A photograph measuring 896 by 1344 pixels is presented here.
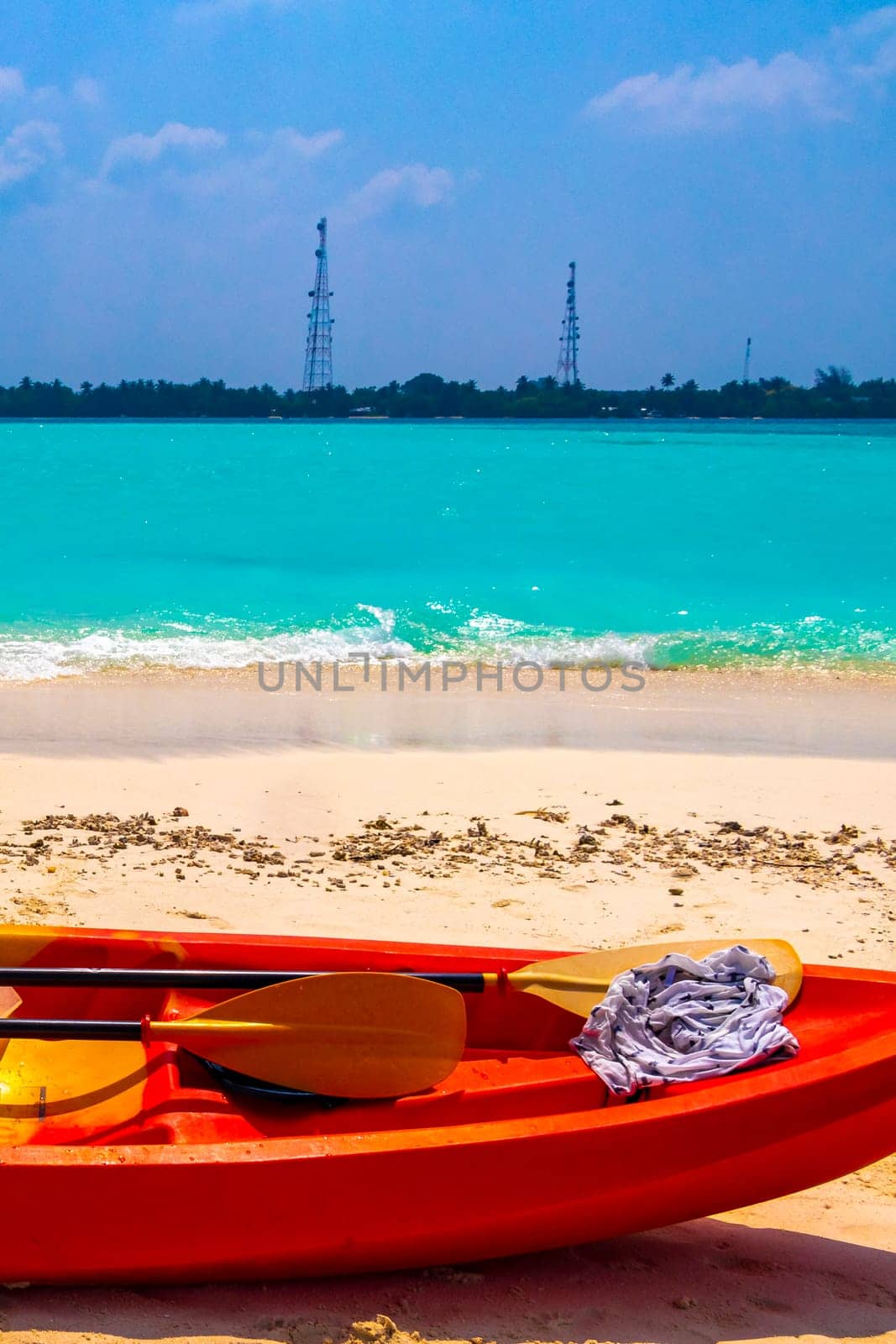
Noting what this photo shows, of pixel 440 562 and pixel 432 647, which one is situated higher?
pixel 440 562

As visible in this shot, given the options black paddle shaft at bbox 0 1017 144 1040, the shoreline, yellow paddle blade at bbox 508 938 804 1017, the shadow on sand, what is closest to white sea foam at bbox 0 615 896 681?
the shoreline

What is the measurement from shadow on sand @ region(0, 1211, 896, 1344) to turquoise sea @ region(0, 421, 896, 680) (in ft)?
27.8

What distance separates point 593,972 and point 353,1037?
0.75 m

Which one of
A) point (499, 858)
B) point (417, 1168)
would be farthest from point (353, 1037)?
point (499, 858)

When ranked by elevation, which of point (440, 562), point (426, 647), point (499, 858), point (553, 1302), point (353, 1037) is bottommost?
point (553, 1302)

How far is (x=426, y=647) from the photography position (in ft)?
43.9

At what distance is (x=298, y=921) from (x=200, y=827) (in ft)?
4.21

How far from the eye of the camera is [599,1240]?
329cm

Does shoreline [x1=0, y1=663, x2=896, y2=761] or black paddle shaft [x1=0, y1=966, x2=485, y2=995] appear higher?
black paddle shaft [x1=0, y1=966, x2=485, y2=995]

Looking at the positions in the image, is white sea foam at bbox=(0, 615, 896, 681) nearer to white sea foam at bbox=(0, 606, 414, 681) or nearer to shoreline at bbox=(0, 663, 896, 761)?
white sea foam at bbox=(0, 606, 414, 681)

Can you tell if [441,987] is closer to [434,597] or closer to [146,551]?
[434,597]

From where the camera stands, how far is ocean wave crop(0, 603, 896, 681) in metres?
12.0

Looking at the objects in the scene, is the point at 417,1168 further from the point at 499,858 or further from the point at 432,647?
the point at 432,647

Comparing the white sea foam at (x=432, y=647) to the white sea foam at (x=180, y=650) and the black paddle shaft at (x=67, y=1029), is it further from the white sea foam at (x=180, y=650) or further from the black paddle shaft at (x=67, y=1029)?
the black paddle shaft at (x=67, y=1029)
